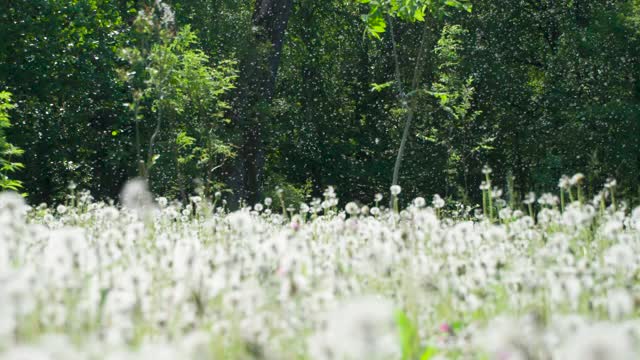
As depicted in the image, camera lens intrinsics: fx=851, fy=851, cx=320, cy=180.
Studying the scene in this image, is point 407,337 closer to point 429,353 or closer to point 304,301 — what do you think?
point 429,353

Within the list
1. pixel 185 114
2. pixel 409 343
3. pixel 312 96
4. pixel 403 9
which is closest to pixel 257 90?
pixel 185 114

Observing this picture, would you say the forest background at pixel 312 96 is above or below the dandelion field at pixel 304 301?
above

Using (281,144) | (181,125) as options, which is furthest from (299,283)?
(281,144)

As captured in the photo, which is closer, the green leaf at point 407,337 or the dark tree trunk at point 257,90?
the green leaf at point 407,337

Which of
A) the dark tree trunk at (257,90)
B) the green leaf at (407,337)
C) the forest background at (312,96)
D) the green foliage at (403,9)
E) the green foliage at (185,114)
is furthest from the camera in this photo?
the dark tree trunk at (257,90)

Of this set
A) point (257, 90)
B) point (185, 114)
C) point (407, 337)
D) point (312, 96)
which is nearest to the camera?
point (407, 337)

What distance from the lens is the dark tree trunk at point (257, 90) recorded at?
816 inches

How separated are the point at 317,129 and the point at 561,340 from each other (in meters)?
28.2

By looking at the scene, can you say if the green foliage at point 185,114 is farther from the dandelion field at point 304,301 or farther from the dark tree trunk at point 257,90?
the dandelion field at point 304,301

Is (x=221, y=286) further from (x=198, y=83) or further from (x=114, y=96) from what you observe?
(x=114, y=96)

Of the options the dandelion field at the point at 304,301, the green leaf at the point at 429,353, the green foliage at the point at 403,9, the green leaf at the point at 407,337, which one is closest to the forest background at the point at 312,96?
the green foliage at the point at 403,9

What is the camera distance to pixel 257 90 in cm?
2127

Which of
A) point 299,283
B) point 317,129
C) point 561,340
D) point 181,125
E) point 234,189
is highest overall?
point 317,129

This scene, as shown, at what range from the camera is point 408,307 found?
4.08m
